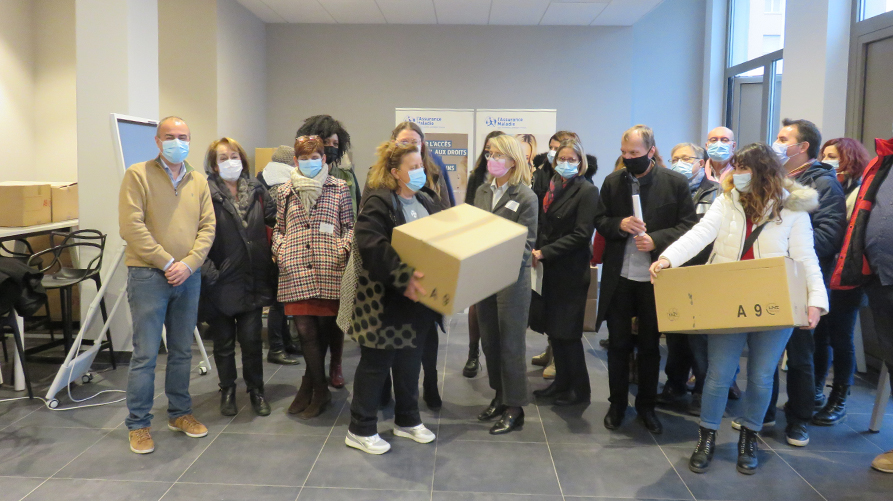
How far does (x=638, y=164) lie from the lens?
2.99 metres

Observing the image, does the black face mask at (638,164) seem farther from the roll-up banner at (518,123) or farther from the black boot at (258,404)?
the roll-up banner at (518,123)

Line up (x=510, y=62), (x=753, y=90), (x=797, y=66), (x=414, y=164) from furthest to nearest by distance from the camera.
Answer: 1. (x=510, y=62)
2. (x=753, y=90)
3. (x=797, y=66)
4. (x=414, y=164)

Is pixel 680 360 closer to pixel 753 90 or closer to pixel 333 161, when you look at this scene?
pixel 333 161

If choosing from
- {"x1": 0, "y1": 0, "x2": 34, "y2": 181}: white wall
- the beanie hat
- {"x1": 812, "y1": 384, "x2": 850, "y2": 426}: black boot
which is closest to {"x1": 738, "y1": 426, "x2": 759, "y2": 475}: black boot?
{"x1": 812, "y1": 384, "x2": 850, "y2": 426}: black boot

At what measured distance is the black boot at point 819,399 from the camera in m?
3.36

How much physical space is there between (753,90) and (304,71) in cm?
532

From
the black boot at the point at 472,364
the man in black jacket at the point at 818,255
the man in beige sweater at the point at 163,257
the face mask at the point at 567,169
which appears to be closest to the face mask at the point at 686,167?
the man in black jacket at the point at 818,255

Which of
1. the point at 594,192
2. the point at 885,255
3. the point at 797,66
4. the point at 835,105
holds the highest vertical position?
the point at 797,66

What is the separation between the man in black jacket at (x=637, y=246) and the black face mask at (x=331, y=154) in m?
1.53

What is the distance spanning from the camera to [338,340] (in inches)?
139

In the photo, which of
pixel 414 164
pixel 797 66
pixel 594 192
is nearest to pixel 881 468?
pixel 594 192

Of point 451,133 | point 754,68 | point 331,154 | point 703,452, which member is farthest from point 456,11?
point 703,452

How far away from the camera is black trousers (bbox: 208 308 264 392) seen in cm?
321

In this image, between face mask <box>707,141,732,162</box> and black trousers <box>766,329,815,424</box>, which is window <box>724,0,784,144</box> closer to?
face mask <box>707,141,732,162</box>
